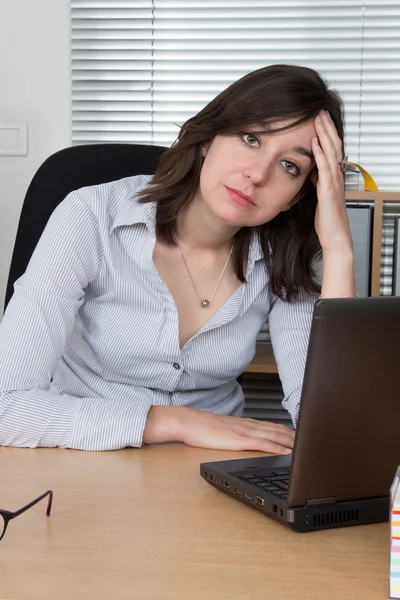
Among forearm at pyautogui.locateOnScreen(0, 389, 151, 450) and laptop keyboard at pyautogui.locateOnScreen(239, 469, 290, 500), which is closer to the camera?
laptop keyboard at pyautogui.locateOnScreen(239, 469, 290, 500)

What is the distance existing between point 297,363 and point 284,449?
0.29 m

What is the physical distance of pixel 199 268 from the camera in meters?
1.59

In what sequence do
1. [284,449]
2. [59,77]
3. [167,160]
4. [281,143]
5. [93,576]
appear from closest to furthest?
[93,576] < [284,449] < [281,143] < [167,160] < [59,77]

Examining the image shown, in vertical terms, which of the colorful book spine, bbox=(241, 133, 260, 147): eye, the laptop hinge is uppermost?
bbox=(241, 133, 260, 147): eye

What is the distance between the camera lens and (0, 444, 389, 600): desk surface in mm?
710

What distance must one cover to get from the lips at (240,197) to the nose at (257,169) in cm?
3

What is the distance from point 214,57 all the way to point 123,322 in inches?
64.3

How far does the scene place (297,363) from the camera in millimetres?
1465

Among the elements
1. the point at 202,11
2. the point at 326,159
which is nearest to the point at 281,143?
the point at 326,159

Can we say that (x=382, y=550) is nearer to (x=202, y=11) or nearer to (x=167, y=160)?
(x=167, y=160)

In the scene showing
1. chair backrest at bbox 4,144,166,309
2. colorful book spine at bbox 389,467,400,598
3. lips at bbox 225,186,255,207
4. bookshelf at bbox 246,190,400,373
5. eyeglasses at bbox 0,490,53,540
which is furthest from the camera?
bookshelf at bbox 246,190,400,373

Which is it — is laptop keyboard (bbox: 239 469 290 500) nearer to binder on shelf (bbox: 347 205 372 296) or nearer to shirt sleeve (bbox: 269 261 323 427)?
shirt sleeve (bbox: 269 261 323 427)

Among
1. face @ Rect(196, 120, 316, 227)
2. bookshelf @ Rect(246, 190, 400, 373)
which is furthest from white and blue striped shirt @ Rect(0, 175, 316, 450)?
bookshelf @ Rect(246, 190, 400, 373)

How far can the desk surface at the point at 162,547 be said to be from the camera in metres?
0.71
